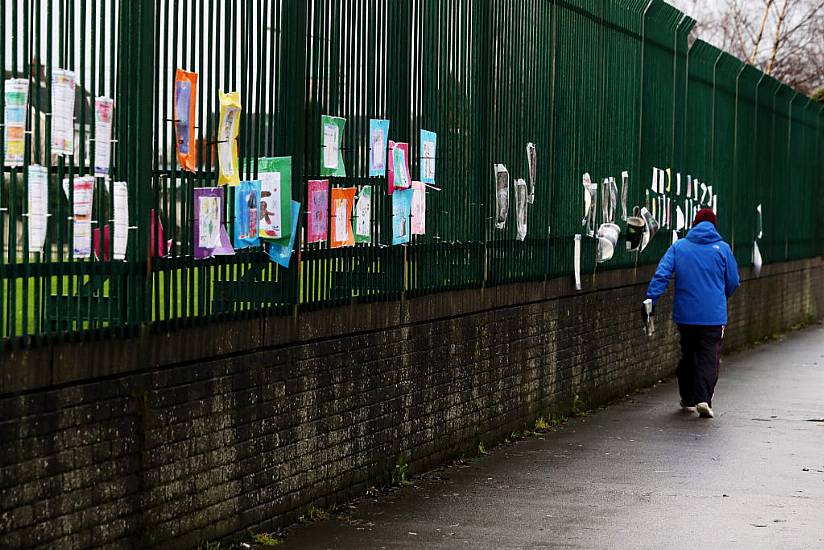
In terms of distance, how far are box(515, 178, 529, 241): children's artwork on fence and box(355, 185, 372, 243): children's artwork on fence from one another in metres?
2.84

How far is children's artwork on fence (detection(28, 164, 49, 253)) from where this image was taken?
5527mm

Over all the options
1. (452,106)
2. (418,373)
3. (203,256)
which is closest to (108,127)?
(203,256)

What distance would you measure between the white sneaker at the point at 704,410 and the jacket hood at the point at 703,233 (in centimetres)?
151

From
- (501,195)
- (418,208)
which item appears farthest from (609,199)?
(418,208)

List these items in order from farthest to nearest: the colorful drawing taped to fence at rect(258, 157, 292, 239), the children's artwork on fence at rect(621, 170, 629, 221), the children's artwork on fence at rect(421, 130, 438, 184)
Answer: the children's artwork on fence at rect(621, 170, 629, 221)
the children's artwork on fence at rect(421, 130, 438, 184)
the colorful drawing taped to fence at rect(258, 157, 292, 239)

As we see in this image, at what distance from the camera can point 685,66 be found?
1719cm

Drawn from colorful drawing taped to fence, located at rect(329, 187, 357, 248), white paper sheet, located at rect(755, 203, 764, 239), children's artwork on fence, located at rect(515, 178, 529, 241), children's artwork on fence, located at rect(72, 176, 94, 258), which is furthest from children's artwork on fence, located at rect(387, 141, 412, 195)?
white paper sheet, located at rect(755, 203, 764, 239)

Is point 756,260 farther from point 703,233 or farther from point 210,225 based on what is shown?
point 210,225

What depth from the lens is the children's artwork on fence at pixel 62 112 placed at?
562cm

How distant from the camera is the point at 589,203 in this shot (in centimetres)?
1334

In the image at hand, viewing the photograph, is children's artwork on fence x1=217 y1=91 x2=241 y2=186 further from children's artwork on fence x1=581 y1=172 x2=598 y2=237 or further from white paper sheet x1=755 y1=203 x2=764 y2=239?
white paper sheet x1=755 y1=203 x2=764 y2=239

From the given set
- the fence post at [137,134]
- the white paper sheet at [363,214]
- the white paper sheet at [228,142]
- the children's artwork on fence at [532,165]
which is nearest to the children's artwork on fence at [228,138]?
the white paper sheet at [228,142]

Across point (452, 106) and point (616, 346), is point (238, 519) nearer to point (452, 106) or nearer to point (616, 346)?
point (452, 106)

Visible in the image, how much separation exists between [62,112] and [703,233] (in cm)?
869
